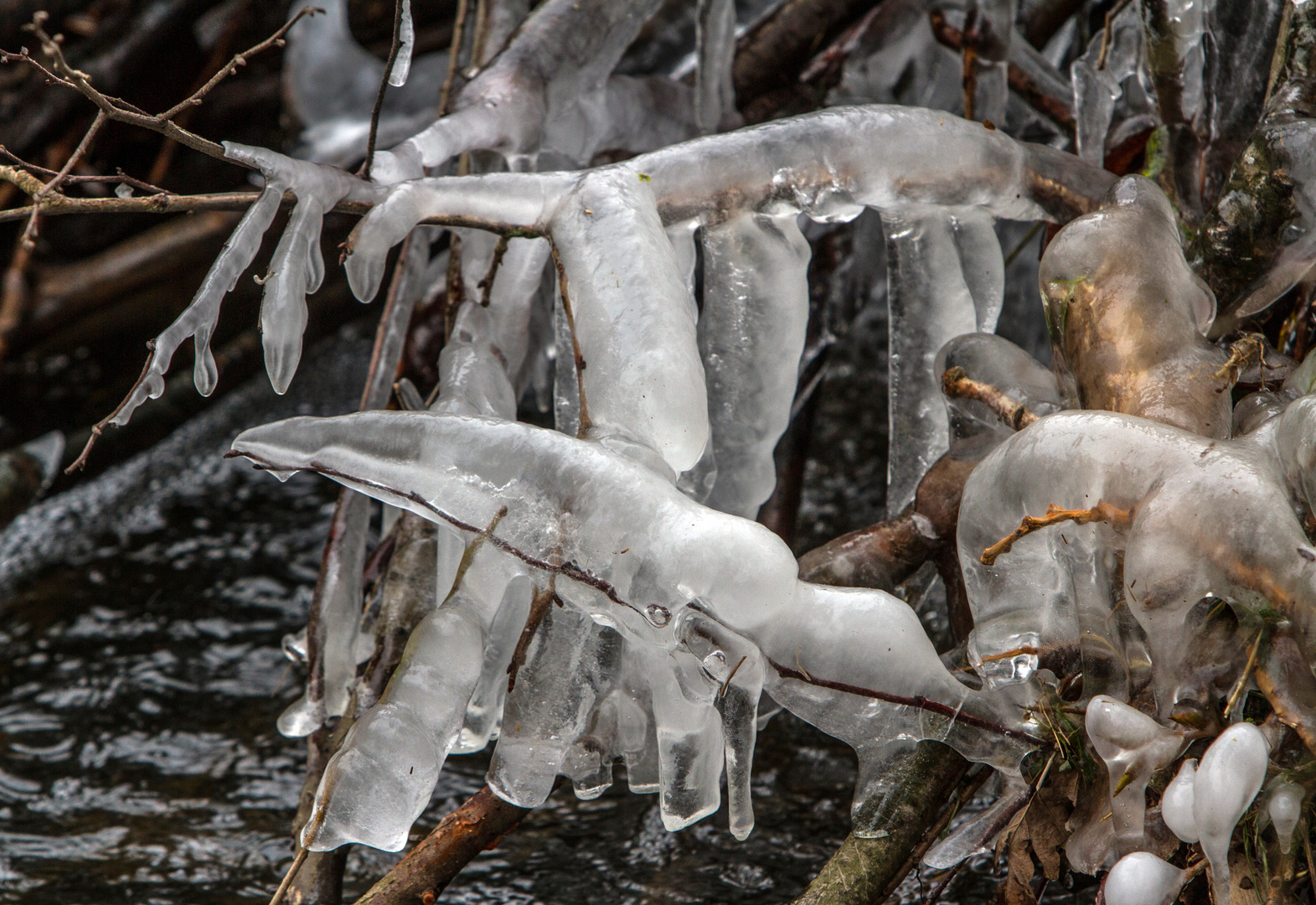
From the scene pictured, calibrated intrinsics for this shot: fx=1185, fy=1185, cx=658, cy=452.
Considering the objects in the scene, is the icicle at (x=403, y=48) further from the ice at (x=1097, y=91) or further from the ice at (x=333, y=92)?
the ice at (x=333, y=92)

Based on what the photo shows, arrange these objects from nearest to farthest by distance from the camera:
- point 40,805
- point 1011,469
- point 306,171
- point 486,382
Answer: point 1011,469, point 306,171, point 486,382, point 40,805

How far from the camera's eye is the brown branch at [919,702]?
1218 millimetres

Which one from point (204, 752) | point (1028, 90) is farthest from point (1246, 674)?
point (204, 752)

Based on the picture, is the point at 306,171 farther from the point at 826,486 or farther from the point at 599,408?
the point at 826,486

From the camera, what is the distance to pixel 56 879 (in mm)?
1729

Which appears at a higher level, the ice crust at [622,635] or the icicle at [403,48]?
the icicle at [403,48]

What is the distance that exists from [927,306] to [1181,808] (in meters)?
0.85

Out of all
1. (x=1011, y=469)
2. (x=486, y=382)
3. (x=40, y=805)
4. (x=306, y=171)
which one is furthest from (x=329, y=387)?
(x=1011, y=469)

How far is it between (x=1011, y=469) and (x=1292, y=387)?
1.28ft

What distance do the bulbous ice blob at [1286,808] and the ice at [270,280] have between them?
1.04 metres

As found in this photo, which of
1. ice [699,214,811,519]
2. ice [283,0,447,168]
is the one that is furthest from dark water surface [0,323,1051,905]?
ice [283,0,447,168]

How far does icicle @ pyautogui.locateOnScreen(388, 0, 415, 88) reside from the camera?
1.40m

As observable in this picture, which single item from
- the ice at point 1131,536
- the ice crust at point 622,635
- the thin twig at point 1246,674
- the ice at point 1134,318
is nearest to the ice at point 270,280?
the ice crust at point 622,635

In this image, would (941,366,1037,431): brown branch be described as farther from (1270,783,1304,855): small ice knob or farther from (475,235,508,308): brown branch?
(475,235,508,308): brown branch
